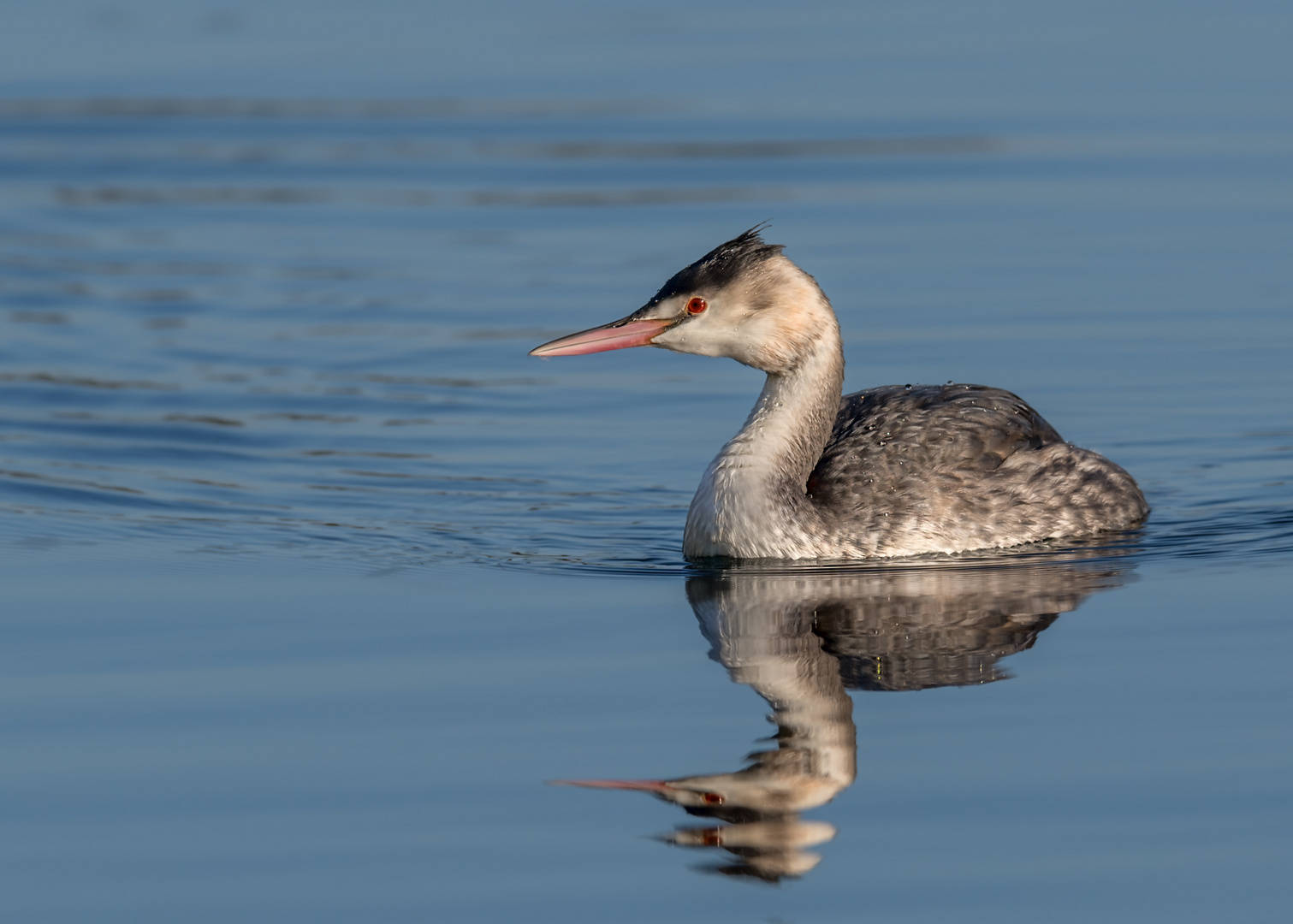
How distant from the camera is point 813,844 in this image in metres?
6.63

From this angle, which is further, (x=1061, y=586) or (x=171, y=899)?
(x=1061, y=586)

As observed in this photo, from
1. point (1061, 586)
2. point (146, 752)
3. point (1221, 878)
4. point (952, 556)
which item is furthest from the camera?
point (952, 556)

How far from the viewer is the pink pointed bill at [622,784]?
700cm

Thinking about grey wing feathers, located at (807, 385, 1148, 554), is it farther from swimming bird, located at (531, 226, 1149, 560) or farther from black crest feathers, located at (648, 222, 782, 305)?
black crest feathers, located at (648, 222, 782, 305)

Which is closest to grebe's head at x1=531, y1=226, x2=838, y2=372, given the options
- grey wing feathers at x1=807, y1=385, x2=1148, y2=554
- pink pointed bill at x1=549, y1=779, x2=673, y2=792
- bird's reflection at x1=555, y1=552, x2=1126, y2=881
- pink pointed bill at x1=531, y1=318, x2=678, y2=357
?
pink pointed bill at x1=531, y1=318, x2=678, y2=357

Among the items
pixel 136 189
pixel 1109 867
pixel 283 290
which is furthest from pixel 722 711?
pixel 136 189

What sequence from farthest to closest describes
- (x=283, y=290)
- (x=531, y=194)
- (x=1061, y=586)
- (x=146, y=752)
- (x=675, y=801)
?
(x=531, y=194) → (x=283, y=290) → (x=1061, y=586) → (x=146, y=752) → (x=675, y=801)

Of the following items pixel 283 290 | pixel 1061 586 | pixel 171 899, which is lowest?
pixel 171 899

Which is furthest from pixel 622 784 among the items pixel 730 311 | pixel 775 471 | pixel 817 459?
pixel 817 459

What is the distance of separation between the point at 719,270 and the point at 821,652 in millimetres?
2303

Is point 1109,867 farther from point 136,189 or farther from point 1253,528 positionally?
point 136,189

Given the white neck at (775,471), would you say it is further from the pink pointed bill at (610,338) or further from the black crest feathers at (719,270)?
the pink pointed bill at (610,338)

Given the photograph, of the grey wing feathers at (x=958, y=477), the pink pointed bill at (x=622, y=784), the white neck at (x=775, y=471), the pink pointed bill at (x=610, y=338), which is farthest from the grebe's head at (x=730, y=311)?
the pink pointed bill at (x=622, y=784)

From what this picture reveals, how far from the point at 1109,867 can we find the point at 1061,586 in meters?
3.39
